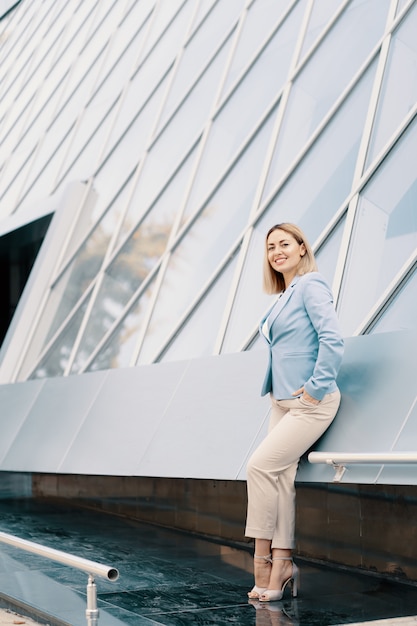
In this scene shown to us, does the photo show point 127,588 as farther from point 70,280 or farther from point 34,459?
point 70,280

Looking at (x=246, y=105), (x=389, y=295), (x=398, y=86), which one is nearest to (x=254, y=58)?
(x=246, y=105)

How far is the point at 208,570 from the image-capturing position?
7.38 meters

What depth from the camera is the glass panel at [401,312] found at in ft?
21.3

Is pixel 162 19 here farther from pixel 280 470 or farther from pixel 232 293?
pixel 280 470

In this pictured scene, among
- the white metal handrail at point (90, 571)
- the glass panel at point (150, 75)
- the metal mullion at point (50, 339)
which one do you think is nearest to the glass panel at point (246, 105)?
the metal mullion at point (50, 339)

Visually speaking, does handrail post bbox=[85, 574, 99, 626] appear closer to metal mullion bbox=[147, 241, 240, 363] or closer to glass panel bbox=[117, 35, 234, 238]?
metal mullion bbox=[147, 241, 240, 363]

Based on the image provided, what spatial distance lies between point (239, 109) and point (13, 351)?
4.84 metres

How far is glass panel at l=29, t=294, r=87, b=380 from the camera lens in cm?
1166

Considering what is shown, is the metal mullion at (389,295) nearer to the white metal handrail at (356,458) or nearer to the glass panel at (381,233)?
the glass panel at (381,233)

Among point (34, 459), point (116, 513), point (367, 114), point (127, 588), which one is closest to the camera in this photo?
point (127, 588)

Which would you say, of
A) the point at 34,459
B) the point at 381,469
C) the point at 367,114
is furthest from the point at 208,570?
the point at 367,114

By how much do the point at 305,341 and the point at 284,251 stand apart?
684 millimetres

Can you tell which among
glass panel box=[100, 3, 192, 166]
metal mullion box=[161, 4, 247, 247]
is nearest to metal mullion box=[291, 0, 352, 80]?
metal mullion box=[161, 4, 247, 247]

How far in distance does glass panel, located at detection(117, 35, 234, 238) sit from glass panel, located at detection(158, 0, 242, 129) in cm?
27
